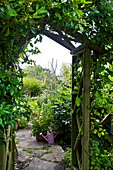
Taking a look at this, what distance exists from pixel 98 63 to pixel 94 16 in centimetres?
45

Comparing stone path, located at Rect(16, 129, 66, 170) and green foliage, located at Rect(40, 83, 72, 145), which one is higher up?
green foliage, located at Rect(40, 83, 72, 145)

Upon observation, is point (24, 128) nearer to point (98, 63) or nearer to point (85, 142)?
point (85, 142)

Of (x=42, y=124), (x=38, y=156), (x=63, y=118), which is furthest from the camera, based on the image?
(x=42, y=124)

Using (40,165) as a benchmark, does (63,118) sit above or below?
above

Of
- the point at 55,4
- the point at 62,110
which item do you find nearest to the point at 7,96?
the point at 55,4

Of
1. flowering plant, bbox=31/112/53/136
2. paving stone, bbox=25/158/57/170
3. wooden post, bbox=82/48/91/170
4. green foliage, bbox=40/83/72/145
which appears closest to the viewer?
wooden post, bbox=82/48/91/170

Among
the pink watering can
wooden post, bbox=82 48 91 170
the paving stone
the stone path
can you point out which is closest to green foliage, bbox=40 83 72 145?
the pink watering can

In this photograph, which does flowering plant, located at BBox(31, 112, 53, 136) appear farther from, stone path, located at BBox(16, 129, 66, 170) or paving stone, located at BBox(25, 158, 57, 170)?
paving stone, located at BBox(25, 158, 57, 170)

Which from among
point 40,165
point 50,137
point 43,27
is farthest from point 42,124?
point 43,27

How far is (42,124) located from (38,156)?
84 cm

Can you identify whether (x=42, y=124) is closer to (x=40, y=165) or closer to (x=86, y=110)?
(x=40, y=165)

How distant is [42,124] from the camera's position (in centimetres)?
335

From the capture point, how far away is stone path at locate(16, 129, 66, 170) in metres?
2.25

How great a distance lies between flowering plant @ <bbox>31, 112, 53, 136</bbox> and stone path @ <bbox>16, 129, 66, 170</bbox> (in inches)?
10.5
